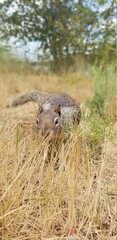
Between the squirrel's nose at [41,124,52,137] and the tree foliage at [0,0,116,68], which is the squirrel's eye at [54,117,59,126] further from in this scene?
the tree foliage at [0,0,116,68]

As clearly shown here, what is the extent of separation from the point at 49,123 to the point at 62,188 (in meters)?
0.58

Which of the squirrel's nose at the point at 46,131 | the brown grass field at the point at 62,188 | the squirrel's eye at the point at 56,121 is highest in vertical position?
the squirrel's eye at the point at 56,121

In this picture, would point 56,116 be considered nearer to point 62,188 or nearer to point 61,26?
point 62,188

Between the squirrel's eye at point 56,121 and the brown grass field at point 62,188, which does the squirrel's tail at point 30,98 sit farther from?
the squirrel's eye at point 56,121

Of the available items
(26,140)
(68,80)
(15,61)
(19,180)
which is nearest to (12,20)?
(15,61)

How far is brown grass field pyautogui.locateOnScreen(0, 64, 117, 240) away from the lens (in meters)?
2.01

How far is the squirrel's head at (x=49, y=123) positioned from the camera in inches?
103

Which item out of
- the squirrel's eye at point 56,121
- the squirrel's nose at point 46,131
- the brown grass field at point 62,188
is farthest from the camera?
the squirrel's eye at point 56,121

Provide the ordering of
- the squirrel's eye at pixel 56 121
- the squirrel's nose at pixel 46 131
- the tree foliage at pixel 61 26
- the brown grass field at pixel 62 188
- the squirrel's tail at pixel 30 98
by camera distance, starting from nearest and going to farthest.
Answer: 1. the brown grass field at pixel 62 188
2. the squirrel's nose at pixel 46 131
3. the squirrel's eye at pixel 56 121
4. the squirrel's tail at pixel 30 98
5. the tree foliage at pixel 61 26

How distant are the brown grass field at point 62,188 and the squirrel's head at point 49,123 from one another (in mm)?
83

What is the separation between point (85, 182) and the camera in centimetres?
232

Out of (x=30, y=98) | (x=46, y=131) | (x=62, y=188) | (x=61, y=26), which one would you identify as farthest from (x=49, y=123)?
(x=61, y=26)

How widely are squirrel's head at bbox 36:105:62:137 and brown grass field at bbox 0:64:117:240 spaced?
0.08 m

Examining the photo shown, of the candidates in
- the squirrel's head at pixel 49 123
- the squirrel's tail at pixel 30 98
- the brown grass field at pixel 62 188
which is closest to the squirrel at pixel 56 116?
the squirrel's head at pixel 49 123
